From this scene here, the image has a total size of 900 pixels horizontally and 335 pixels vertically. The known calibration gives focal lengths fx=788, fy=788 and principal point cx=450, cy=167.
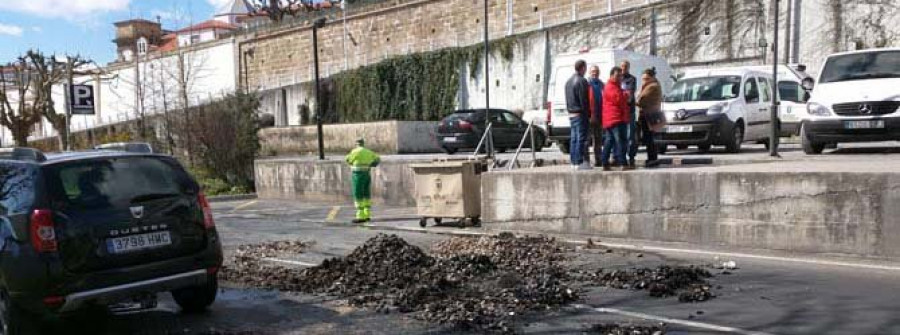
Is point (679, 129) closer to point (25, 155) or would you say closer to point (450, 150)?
point (450, 150)

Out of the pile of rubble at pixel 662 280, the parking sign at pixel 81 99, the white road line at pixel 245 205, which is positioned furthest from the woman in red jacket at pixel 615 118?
the parking sign at pixel 81 99

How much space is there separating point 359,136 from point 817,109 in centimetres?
2054

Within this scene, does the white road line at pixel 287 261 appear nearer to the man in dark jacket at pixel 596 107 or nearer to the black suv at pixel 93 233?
the black suv at pixel 93 233

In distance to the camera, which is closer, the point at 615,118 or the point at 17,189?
the point at 17,189

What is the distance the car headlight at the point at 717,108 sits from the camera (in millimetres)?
15262

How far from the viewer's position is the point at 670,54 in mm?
31344

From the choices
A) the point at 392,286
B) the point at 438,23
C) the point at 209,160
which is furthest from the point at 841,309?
the point at 438,23

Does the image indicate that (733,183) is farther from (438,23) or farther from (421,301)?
(438,23)

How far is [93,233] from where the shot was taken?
20.6 ft

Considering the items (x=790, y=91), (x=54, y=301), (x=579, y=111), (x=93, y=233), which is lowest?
(x=54, y=301)

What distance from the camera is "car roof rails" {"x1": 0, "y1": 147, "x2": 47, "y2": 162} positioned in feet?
22.1

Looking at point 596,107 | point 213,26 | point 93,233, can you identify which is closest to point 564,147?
point 596,107

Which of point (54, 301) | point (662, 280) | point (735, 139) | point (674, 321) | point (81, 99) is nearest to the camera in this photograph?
point (54, 301)

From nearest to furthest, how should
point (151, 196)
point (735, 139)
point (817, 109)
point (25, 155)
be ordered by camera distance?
1. point (151, 196)
2. point (25, 155)
3. point (817, 109)
4. point (735, 139)
